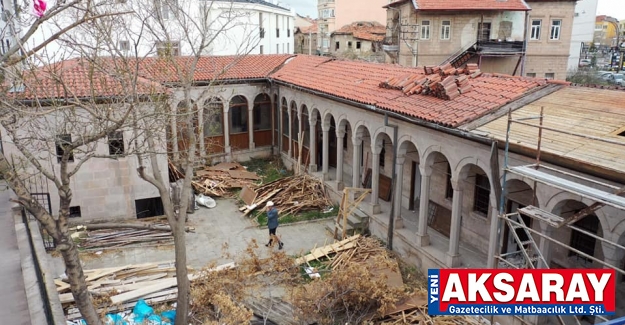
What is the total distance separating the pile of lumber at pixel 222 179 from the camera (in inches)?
827

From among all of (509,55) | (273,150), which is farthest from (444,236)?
(509,55)

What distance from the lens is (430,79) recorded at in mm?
15031

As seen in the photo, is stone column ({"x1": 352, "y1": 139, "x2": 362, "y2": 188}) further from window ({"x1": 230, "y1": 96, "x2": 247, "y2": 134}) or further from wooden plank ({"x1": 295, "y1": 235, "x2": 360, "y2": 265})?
window ({"x1": 230, "y1": 96, "x2": 247, "y2": 134})

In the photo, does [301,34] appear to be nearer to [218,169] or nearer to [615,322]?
[218,169]

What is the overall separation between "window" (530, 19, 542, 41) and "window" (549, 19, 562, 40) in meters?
0.83

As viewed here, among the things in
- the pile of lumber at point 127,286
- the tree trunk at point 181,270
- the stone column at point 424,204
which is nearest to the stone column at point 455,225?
the stone column at point 424,204

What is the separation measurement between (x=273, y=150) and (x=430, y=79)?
1295 cm

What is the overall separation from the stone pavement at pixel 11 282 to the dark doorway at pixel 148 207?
234 inches

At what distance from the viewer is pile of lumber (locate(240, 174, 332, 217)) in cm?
1889

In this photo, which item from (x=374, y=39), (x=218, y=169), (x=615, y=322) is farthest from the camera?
(x=374, y=39)

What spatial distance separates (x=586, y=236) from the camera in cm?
1131

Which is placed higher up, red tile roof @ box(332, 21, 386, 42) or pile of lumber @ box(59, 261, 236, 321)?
red tile roof @ box(332, 21, 386, 42)

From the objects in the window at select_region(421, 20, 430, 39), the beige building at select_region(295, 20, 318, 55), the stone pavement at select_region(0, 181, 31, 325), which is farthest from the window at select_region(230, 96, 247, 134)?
the beige building at select_region(295, 20, 318, 55)

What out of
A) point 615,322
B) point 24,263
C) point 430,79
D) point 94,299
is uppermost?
point 430,79
